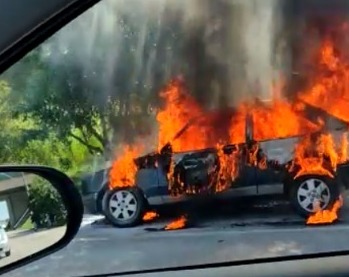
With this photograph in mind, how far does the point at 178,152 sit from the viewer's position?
5.39 feet

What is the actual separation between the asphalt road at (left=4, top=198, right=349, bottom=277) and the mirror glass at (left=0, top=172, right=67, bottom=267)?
0.56 ft

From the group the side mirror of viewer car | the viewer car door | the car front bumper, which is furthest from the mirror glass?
the viewer car door

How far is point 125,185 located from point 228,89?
327mm

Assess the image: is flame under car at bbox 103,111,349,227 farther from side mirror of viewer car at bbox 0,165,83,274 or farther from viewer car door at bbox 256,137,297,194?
side mirror of viewer car at bbox 0,165,83,274

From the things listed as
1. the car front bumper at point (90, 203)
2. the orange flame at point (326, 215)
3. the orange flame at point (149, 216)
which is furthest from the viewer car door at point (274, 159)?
the car front bumper at point (90, 203)

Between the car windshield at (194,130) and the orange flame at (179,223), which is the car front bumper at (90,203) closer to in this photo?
the car windshield at (194,130)

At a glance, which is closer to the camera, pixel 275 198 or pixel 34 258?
pixel 34 258

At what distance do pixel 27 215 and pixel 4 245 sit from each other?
0.23 ft

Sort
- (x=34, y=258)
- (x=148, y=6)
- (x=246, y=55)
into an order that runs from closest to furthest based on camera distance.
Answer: (x=34, y=258)
(x=148, y=6)
(x=246, y=55)

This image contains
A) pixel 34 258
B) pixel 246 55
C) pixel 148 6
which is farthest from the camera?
pixel 246 55

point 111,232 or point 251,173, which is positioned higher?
point 251,173

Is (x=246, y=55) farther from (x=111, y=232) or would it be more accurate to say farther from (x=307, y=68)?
(x=111, y=232)

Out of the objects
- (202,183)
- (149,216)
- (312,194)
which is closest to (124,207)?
(149,216)

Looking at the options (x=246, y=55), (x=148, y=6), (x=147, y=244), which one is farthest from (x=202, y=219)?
(x=148, y=6)
